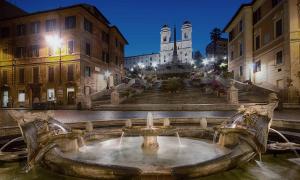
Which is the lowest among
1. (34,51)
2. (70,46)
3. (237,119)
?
(237,119)

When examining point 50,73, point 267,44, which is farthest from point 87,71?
point 267,44

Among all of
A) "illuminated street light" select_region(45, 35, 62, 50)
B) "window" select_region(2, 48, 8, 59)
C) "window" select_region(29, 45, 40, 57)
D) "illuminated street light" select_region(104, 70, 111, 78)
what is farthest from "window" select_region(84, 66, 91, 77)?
"window" select_region(2, 48, 8, 59)

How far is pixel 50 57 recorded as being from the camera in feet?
113

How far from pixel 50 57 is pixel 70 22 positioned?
20.8ft

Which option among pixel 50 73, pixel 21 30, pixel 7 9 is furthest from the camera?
pixel 7 9

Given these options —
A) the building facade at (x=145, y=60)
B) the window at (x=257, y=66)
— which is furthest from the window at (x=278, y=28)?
the building facade at (x=145, y=60)

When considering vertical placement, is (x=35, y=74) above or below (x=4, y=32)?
below

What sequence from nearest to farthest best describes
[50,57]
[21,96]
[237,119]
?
[237,119], [50,57], [21,96]

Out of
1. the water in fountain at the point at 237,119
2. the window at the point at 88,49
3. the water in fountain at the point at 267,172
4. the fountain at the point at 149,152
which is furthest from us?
the window at the point at 88,49

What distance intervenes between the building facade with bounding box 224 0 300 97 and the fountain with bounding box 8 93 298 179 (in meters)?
19.9

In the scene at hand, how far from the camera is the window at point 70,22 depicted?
3316 centimetres

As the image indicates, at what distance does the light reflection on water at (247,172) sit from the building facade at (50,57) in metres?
27.4

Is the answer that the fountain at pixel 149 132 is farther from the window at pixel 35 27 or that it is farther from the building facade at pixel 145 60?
the building facade at pixel 145 60

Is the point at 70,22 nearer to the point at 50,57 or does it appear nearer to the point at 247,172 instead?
the point at 50,57
